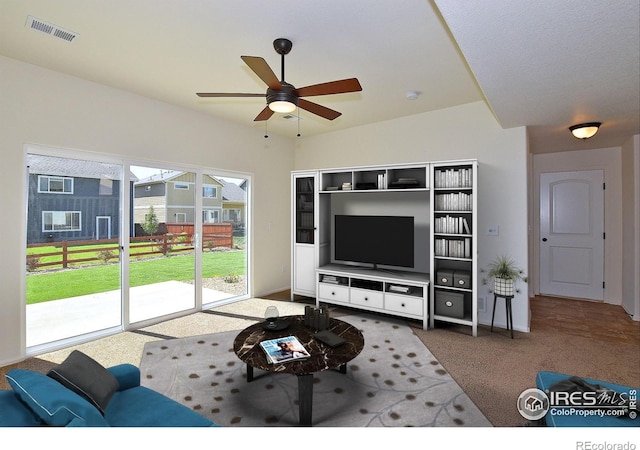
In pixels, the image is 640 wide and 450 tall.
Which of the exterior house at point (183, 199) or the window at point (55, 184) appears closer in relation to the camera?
the window at point (55, 184)

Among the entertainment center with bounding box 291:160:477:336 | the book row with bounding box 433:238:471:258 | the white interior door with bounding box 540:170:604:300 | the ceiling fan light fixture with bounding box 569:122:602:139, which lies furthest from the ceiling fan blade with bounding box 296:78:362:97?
the white interior door with bounding box 540:170:604:300

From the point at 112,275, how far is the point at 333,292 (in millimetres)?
2721

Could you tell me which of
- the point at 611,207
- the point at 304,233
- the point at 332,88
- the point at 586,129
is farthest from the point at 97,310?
the point at 611,207

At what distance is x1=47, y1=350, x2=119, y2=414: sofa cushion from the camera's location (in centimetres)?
150

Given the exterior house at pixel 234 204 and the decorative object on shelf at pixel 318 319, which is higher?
the exterior house at pixel 234 204

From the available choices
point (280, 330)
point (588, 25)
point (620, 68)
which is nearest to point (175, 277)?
point (280, 330)

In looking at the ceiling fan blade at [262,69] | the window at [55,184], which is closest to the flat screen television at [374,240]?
the ceiling fan blade at [262,69]

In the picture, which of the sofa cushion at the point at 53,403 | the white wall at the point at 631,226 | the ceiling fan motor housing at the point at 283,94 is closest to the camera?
the sofa cushion at the point at 53,403

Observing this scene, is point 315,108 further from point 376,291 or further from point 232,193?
point 232,193

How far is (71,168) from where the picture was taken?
11.0ft

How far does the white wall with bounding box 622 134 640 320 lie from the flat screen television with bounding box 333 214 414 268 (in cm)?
306

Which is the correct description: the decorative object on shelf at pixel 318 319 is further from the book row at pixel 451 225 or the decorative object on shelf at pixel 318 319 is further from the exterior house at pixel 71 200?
the exterior house at pixel 71 200

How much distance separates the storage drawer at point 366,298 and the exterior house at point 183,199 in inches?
84.2

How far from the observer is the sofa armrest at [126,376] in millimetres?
1820
